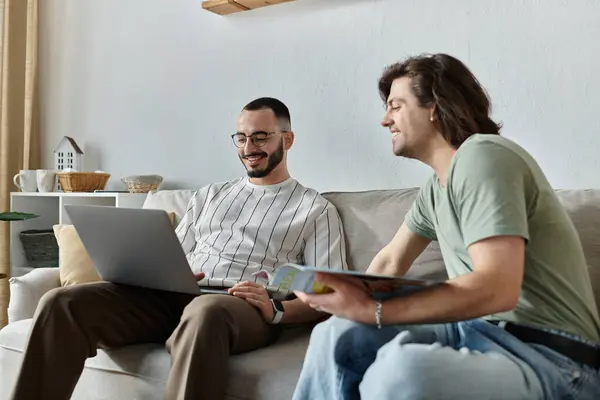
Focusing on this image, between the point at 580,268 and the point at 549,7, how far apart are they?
112 cm

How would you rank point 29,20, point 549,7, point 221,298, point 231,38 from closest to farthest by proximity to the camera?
point 221,298
point 549,7
point 231,38
point 29,20

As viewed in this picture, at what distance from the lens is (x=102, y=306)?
1588 mm

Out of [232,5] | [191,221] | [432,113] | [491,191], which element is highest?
[232,5]

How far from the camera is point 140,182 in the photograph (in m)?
2.59

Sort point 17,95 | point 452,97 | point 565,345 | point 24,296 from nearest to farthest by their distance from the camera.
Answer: point 565,345
point 452,97
point 24,296
point 17,95

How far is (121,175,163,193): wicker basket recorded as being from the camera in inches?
102

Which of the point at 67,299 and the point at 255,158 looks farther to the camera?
the point at 255,158

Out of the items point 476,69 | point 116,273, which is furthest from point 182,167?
point 476,69

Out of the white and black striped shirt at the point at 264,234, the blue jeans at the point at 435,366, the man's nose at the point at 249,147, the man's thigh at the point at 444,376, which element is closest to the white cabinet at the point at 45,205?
the white and black striped shirt at the point at 264,234

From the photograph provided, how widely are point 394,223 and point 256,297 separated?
0.48m

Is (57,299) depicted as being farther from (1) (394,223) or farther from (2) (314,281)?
(1) (394,223)

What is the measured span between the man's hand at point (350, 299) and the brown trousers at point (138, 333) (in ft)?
1.36

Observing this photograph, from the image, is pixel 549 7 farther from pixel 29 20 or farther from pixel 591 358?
pixel 29 20

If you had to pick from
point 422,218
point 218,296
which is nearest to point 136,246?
point 218,296
